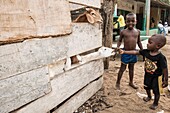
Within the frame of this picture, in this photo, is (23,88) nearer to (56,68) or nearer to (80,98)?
(56,68)

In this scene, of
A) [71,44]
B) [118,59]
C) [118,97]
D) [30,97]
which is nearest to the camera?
[30,97]

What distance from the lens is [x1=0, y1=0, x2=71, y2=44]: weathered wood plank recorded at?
5.05ft

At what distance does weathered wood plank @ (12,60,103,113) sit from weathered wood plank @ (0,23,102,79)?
237mm

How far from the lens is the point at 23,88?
1.73 meters

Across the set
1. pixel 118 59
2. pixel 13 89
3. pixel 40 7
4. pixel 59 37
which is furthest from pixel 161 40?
pixel 118 59

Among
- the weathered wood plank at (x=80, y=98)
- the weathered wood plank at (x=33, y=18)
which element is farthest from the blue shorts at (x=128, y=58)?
the weathered wood plank at (x=33, y=18)

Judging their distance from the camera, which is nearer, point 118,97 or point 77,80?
point 77,80

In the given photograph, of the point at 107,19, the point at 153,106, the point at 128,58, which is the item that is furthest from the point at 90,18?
the point at 107,19

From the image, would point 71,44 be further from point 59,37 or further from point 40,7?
point 40,7

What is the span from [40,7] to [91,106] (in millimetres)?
1624

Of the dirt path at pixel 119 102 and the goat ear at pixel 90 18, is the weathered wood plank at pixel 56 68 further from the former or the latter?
Result: the dirt path at pixel 119 102

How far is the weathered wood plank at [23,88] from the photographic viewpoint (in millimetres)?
1589

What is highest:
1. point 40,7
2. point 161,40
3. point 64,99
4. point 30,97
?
point 40,7

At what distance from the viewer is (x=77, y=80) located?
2547mm
